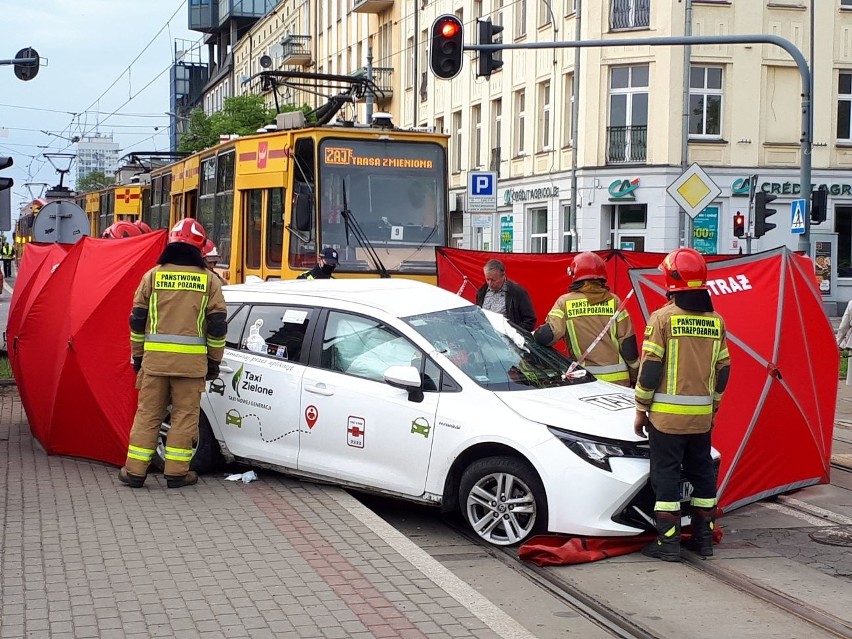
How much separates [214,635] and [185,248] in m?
3.87

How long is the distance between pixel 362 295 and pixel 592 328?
1803 mm

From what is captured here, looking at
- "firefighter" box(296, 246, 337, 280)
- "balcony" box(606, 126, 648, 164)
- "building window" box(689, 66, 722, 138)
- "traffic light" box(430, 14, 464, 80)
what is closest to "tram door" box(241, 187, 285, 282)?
"firefighter" box(296, 246, 337, 280)

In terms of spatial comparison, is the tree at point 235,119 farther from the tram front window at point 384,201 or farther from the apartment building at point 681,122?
the tram front window at point 384,201

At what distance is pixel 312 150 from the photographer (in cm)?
1512

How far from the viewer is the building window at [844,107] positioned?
3641 centimetres

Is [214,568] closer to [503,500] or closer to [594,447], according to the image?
[503,500]

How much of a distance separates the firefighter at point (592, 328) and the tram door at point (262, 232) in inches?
254

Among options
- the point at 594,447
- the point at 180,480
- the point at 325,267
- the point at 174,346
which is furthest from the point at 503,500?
the point at 325,267

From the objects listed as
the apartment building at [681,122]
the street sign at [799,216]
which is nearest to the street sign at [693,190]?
the street sign at [799,216]

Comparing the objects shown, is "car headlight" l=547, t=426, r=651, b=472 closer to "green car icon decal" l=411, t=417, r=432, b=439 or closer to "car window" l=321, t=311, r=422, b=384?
"green car icon decal" l=411, t=417, r=432, b=439

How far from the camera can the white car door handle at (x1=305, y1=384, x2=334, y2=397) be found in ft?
27.5

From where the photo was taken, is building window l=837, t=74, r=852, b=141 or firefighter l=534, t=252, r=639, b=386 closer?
firefighter l=534, t=252, r=639, b=386

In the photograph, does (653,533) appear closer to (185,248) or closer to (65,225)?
(185,248)

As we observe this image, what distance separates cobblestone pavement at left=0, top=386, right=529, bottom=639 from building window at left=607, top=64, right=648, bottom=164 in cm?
2818
